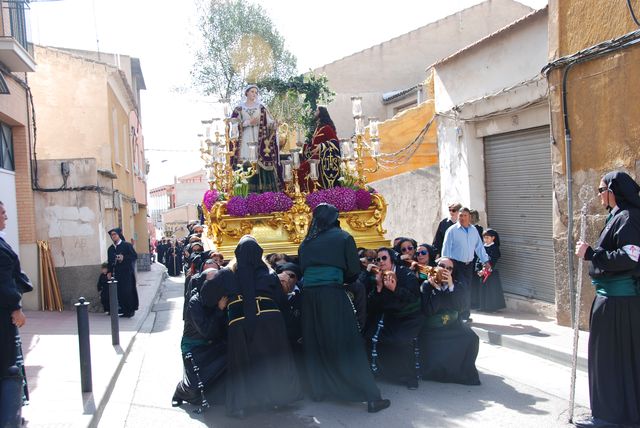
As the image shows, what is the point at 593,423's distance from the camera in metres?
5.02

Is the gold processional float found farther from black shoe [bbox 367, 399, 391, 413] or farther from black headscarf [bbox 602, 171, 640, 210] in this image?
black headscarf [bbox 602, 171, 640, 210]

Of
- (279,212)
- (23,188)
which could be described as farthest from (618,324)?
(23,188)

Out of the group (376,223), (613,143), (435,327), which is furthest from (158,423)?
(613,143)

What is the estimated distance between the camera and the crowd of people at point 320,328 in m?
5.76

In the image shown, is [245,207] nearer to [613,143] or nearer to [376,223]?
[376,223]

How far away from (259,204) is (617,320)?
517cm

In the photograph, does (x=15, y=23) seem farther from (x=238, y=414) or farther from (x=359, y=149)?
(x=238, y=414)

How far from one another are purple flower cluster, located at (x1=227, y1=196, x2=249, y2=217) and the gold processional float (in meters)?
0.04

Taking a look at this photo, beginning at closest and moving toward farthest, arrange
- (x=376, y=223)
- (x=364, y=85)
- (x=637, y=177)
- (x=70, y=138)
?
(x=637, y=177) → (x=376, y=223) → (x=70, y=138) → (x=364, y=85)

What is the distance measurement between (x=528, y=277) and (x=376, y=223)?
120 inches

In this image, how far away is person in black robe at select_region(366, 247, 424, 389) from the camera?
6.50 m

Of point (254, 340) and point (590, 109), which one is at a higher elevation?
point (590, 109)

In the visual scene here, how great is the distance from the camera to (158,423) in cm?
584

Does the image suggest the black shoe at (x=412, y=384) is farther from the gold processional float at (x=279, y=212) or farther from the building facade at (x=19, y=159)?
the building facade at (x=19, y=159)
